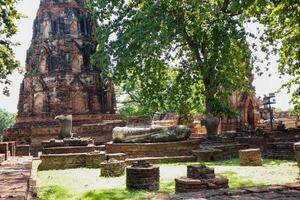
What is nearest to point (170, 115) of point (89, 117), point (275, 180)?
point (89, 117)

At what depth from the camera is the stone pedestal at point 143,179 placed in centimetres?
708

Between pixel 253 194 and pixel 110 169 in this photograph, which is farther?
pixel 110 169

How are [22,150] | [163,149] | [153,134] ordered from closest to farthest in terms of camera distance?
[163,149], [153,134], [22,150]

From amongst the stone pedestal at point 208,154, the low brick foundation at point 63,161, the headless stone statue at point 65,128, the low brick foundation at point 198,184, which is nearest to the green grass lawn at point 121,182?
the low brick foundation at point 198,184

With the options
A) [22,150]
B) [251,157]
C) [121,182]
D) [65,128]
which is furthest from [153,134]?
[22,150]

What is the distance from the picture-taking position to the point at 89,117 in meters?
26.0

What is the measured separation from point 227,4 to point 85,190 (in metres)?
11.6

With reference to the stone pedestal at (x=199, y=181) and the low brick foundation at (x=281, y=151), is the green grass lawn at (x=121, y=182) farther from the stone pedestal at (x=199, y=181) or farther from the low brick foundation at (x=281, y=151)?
the low brick foundation at (x=281, y=151)

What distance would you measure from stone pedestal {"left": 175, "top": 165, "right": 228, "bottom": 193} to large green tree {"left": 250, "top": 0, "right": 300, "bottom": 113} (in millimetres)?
3877

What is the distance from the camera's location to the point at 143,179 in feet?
23.3

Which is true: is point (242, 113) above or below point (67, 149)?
above

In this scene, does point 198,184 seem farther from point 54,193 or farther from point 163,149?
point 163,149

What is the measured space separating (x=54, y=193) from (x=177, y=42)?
39.7 feet

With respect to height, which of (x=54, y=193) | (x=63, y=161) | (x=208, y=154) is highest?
(x=208, y=154)
